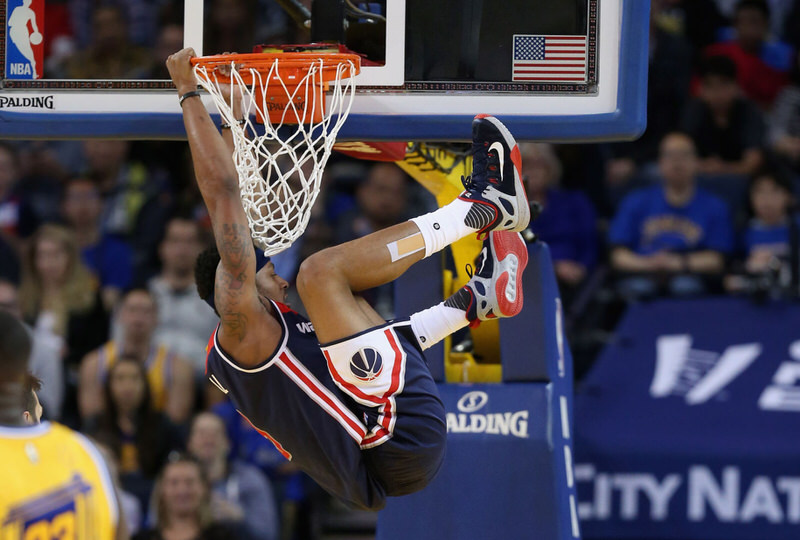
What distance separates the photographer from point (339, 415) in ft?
17.0

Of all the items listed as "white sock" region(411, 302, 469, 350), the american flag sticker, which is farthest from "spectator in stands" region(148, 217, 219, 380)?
the american flag sticker

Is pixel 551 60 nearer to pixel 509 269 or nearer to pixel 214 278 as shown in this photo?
pixel 509 269

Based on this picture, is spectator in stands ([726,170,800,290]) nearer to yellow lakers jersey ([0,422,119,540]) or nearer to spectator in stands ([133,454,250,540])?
spectator in stands ([133,454,250,540])

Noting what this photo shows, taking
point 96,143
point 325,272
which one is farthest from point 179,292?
point 325,272

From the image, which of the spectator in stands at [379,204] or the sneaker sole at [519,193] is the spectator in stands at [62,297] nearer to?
the spectator in stands at [379,204]

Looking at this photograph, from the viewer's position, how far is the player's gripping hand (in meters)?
5.06

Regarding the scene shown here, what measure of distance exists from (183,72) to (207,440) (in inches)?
128

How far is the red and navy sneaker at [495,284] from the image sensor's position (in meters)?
5.24

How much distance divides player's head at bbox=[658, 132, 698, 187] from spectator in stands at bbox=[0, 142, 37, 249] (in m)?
4.49

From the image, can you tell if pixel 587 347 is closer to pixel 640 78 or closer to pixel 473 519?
pixel 473 519

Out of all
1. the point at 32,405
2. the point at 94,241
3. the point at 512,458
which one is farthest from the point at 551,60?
the point at 94,241

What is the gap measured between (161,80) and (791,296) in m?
4.29

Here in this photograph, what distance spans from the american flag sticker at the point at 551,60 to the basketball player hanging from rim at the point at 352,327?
1.00ft

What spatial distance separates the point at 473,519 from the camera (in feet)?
19.0
